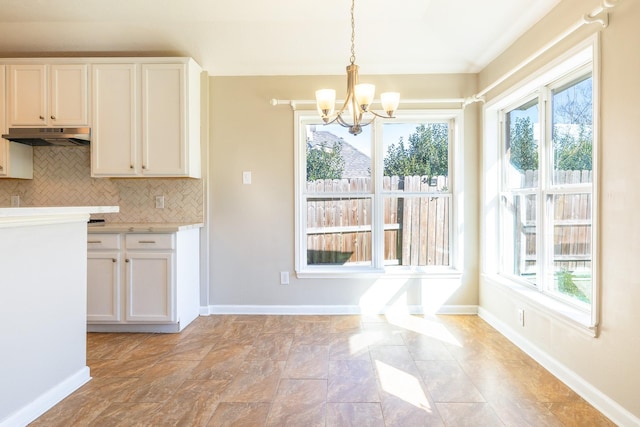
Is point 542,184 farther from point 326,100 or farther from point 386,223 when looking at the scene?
point 326,100

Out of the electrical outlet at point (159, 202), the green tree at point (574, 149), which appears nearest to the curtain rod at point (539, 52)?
the green tree at point (574, 149)

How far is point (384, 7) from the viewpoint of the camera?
2.93 meters

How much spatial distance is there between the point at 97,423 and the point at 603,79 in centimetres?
313

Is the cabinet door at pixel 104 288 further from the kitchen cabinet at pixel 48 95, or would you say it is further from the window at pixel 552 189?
the window at pixel 552 189

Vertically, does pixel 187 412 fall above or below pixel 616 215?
below

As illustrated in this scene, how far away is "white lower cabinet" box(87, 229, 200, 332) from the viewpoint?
2979 mm

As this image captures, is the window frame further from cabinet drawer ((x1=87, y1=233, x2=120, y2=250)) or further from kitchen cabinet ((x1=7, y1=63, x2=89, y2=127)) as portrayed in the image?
kitchen cabinet ((x1=7, y1=63, x2=89, y2=127))

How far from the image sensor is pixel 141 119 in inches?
125

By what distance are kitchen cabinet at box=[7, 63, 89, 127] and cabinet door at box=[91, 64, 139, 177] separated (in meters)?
0.11

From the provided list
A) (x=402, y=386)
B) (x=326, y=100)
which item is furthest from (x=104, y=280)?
(x=402, y=386)

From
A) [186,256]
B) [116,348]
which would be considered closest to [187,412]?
[116,348]

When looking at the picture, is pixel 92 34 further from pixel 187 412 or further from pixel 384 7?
pixel 187 412

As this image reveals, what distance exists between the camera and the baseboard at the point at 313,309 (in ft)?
11.6

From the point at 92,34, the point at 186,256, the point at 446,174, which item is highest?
the point at 92,34
